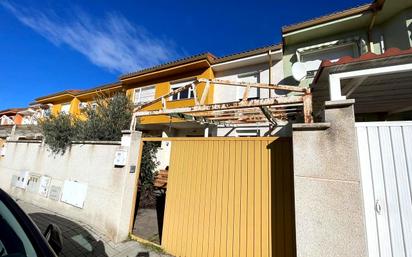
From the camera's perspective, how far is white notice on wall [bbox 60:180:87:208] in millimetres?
5715

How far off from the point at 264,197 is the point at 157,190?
6.45m

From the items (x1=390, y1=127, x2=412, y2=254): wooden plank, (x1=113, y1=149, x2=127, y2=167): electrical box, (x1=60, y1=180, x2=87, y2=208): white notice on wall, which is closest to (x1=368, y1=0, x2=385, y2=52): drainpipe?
(x1=390, y1=127, x2=412, y2=254): wooden plank

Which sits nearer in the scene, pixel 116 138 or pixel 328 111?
pixel 328 111

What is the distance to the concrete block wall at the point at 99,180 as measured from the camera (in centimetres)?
496

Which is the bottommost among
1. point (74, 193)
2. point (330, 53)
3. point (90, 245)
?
point (90, 245)

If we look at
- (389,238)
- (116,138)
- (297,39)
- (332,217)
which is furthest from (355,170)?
(297,39)

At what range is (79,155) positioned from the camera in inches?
245

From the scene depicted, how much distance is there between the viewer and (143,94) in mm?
13570

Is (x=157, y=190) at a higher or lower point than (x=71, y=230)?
higher

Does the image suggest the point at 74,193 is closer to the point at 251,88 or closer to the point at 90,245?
the point at 90,245

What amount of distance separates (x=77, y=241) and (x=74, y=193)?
1.71m

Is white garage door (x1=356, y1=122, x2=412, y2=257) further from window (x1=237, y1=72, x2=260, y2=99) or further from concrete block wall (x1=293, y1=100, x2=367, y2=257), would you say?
window (x1=237, y1=72, x2=260, y2=99)

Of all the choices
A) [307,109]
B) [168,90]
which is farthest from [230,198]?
[168,90]

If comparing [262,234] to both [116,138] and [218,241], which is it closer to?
[218,241]
